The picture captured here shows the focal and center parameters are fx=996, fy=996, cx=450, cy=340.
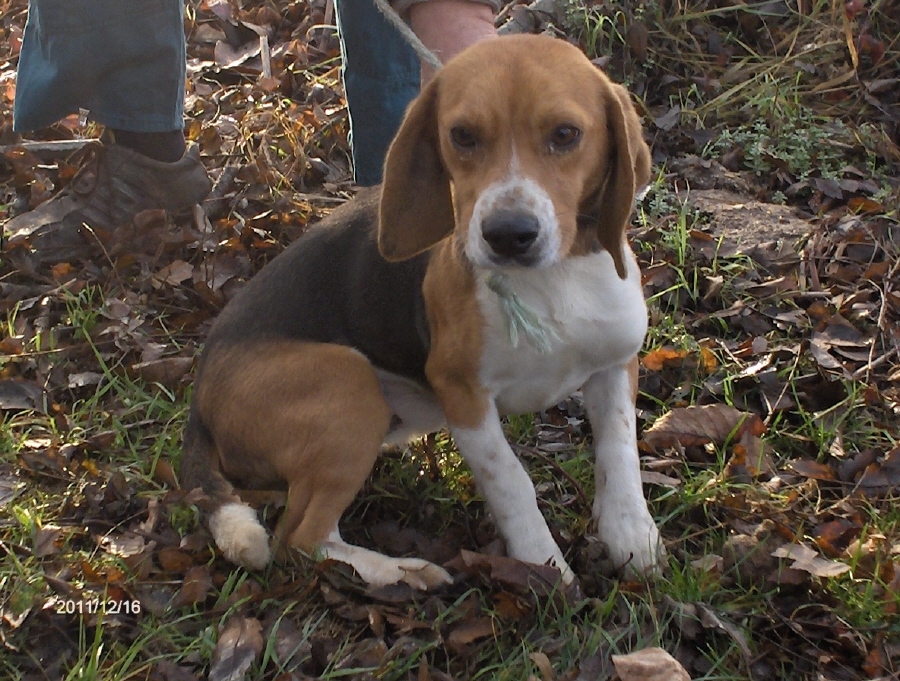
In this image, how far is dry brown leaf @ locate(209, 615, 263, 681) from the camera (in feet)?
7.54

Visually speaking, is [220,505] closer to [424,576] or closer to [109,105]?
[424,576]

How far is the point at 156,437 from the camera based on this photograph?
326cm

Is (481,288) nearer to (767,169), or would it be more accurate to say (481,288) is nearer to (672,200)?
(672,200)

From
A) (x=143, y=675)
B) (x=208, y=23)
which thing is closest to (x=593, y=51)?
(x=208, y=23)

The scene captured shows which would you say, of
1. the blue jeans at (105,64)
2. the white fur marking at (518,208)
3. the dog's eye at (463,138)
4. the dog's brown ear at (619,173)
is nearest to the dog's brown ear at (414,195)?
the dog's eye at (463,138)

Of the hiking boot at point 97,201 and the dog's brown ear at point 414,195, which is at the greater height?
the dog's brown ear at point 414,195

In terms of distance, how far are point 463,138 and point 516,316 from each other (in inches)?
18.3

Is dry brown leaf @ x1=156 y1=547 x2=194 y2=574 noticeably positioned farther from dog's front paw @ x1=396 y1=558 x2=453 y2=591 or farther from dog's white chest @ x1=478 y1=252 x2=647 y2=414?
dog's white chest @ x1=478 y1=252 x2=647 y2=414

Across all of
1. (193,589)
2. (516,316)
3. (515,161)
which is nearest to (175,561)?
(193,589)

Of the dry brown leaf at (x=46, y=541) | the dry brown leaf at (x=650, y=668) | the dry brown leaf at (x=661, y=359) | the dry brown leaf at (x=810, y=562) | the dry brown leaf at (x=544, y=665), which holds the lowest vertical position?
the dry brown leaf at (x=46, y=541)

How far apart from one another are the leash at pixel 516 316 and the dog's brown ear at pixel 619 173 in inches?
10.1

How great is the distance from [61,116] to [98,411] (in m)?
1.32

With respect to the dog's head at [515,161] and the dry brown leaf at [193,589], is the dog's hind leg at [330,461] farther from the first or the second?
the dog's head at [515,161]

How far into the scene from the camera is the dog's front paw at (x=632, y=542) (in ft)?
8.45
